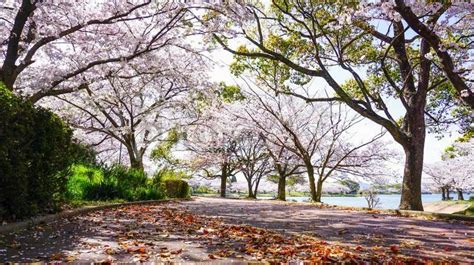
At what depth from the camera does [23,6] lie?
10531 millimetres

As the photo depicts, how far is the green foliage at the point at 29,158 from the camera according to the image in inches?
231

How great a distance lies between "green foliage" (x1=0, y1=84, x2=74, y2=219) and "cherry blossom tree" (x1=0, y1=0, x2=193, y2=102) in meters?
3.42

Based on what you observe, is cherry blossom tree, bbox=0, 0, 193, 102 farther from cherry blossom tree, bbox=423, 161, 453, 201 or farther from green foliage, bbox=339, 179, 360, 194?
cherry blossom tree, bbox=423, 161, 453, 201

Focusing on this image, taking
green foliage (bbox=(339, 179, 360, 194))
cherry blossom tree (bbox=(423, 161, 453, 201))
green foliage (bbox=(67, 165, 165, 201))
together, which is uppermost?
cherry blossom tree (bbox=(423, 161, 453, 201))

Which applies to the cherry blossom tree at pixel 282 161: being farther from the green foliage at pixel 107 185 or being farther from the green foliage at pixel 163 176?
the green foliage at pixel 107 185

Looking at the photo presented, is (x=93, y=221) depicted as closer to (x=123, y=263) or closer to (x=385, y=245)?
(x=123, y=263)

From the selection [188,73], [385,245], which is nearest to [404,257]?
[385,245]

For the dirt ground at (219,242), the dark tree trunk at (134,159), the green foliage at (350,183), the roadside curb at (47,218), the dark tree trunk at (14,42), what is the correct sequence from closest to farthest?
the dirt ground at (219,242) < the roadside curb at (47,218) < the dark tree trunk at (14,42) < the dark tree trunk at (134,159) < the green foliage at (350,183)

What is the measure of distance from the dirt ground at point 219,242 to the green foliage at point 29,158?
0.50 meters

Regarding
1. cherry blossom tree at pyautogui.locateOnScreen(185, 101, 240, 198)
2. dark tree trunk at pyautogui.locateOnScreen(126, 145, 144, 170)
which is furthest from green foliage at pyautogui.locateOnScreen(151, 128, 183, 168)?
dark tree trunk at pyautogui.locateOnScreen(126, 145, 144, 170)

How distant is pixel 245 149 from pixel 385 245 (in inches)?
1095

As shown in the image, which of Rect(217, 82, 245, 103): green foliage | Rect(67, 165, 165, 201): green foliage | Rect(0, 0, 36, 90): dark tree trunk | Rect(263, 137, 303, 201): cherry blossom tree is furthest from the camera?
Rect(217, 82, 245, 103): green foliage

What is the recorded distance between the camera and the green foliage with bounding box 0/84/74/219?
19.3ft

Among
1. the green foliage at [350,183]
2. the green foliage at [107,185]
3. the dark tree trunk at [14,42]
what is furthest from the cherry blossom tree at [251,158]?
the dark tree trunk at [14,42]
